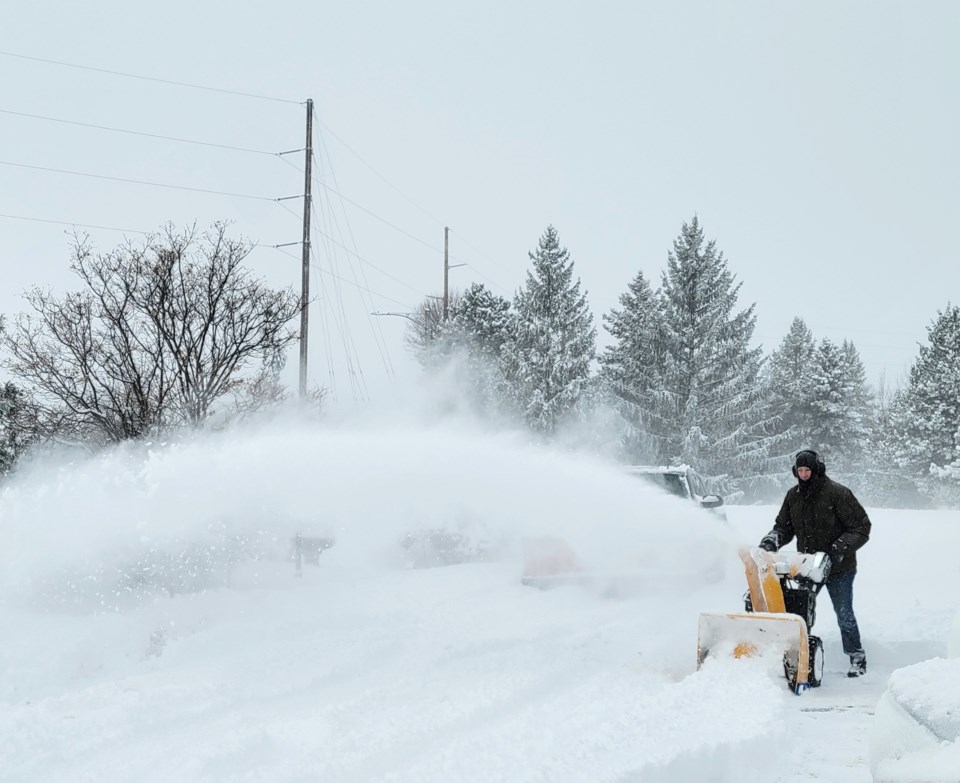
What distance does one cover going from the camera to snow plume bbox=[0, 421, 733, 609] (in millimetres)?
9188

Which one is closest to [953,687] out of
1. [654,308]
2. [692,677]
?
[692,677]

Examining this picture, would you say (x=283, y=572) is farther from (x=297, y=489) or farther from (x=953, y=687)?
(x=953, y=687)

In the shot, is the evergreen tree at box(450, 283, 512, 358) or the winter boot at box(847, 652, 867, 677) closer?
the winter boot at box(847, 652, 867, 677)

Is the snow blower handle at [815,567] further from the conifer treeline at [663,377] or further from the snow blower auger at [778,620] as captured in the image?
the conifer treeline at [663,377]

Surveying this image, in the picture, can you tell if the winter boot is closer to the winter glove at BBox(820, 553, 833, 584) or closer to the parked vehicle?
the winter glove at BBox(820, 553, 833, 584)

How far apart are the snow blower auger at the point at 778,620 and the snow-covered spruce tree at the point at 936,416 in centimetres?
3915

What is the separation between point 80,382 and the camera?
15344 millimetres

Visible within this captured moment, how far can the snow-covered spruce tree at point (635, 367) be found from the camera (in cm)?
3725

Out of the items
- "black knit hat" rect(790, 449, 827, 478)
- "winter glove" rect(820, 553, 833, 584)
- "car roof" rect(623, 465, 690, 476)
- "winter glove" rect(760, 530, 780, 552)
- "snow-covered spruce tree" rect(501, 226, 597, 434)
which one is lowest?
"winter glove" rect(820, 553, 833, 584)

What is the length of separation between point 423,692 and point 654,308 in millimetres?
34870

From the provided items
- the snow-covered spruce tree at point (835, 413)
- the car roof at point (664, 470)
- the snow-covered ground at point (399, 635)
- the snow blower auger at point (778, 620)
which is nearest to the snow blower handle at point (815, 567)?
the snow blower auger at point (778, 620)

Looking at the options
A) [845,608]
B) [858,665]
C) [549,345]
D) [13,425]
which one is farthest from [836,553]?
[549,345]

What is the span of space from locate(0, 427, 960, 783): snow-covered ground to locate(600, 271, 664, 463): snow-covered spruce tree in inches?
874

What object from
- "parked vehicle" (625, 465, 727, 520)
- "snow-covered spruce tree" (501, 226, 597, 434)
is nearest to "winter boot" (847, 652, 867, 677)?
"parked vehicle" (625, 465, 727, 520)
